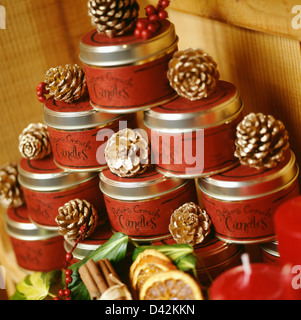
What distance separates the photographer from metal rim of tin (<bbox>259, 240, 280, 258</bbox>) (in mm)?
771

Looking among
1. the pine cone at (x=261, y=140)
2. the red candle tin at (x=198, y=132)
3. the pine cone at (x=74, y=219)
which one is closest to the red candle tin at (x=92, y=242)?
the pine cone at (x=74, y=219)

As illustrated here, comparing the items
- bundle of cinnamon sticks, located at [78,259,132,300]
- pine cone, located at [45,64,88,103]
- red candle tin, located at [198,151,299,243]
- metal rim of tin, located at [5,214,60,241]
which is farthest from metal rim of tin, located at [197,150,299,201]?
metal rim of tin, located at [5,214,60,241]

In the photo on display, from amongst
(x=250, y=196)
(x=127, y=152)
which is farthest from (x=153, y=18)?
(x=250, y=196)

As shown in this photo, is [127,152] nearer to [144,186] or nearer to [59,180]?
[144,186]

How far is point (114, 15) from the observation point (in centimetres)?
74

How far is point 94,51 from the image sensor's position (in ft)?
2.51

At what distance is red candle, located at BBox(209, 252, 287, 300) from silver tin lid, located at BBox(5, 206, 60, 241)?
0.58m

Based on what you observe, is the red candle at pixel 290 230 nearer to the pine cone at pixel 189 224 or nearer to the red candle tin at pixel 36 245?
the pine cone at pixel 189 224

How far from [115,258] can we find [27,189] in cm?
30

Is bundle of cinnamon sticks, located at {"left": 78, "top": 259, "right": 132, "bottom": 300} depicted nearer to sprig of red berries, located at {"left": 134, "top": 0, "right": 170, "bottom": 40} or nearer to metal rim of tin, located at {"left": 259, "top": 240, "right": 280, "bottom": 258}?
metal rim of tin, located at {"left": 259, "top": 240, "right": 280, "bottom": 258}

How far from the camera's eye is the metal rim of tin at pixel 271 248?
77 centimetres

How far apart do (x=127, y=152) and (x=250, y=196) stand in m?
0.21
